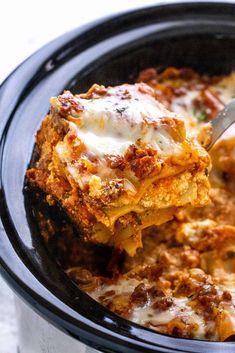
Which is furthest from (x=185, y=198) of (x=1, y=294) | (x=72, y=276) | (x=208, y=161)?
(x=1, y=294)

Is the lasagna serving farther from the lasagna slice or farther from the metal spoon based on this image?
the metal spoon

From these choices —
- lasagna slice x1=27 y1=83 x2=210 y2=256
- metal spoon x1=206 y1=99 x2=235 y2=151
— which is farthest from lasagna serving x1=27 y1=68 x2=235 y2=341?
metal spoon x1=206 y1=99 x2=235 y2=151

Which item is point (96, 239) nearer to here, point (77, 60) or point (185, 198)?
point (185, 198)

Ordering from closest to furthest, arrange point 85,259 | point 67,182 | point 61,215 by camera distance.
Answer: point 67,182, point 61,215, point 85,259

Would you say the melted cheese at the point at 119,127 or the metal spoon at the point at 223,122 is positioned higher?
the metal spoon at the point at 223,122

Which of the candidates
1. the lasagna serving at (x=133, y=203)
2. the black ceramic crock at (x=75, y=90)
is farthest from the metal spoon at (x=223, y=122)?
the black ceramic crock at (x=75, y=90)

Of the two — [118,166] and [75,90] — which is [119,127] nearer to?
[118,166]

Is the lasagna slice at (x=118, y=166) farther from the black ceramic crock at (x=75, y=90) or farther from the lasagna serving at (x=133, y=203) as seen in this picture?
the black ceramic crock at (x=75, y=90)
